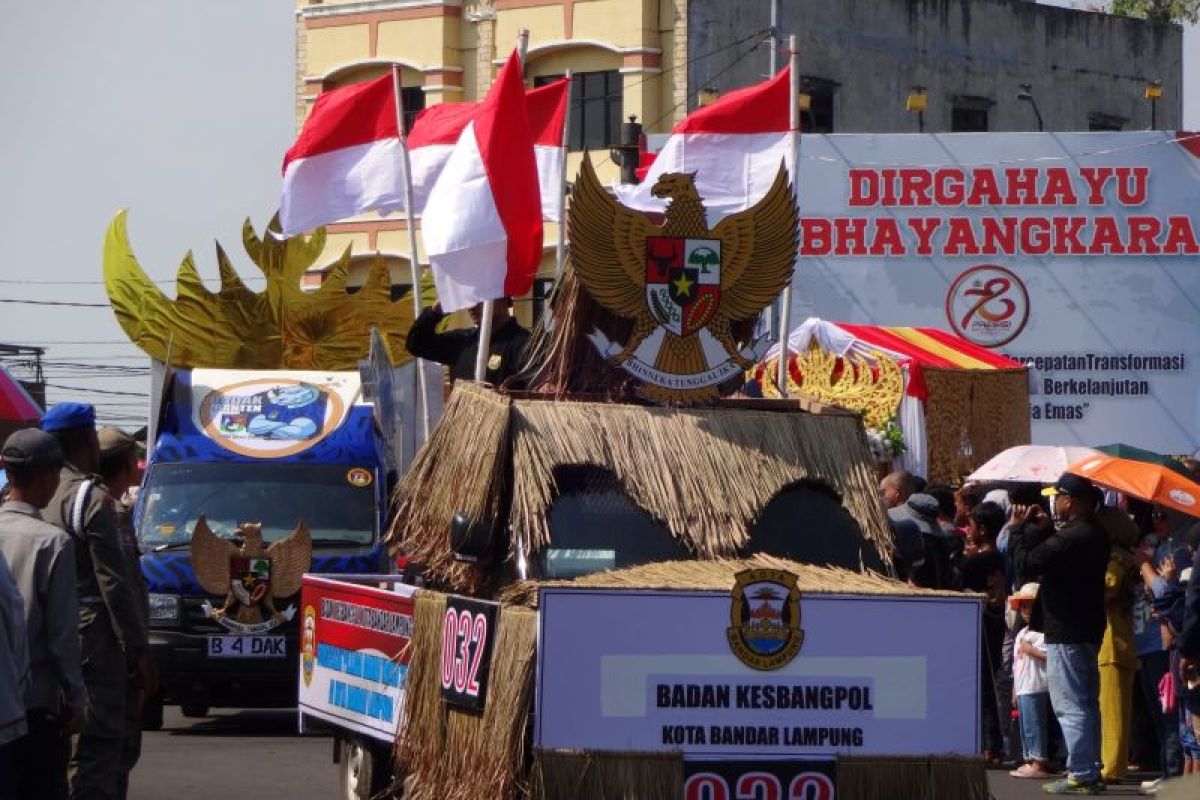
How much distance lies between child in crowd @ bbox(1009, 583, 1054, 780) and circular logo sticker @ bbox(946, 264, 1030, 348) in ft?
49.1

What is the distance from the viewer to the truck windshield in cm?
1775

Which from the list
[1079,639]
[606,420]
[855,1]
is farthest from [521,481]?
[855,1]

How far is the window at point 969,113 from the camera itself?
41500mm

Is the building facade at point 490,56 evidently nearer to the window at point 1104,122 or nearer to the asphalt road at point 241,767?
the window at point 1104,122

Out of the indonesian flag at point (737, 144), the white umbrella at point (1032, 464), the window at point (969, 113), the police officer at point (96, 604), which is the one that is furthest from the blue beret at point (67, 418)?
the window at point (969, 113)

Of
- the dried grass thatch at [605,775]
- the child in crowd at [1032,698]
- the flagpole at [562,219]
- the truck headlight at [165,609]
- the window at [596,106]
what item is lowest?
the child in crowd at [1032,698]

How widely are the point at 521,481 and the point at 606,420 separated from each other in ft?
1.88

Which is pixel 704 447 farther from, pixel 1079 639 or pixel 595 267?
pixel 1079 639

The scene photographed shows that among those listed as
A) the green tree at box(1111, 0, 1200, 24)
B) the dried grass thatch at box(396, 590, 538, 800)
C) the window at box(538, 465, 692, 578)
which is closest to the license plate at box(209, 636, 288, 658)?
the dried grass thatch at box(396, 590, 538, 800)

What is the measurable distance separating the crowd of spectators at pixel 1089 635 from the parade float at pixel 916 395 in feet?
22.0

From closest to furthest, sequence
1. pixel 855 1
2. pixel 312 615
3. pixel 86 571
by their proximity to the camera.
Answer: pixel 86 571, pixel 312 615, pixel 855 1

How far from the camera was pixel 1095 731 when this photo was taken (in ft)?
46.9

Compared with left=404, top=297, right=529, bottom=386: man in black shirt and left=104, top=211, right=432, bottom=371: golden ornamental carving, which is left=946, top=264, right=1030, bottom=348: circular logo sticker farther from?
left=404, top=297, right=529, bottom=386: man in black shirt

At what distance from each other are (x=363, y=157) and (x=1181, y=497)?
21.2 ft
